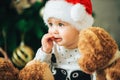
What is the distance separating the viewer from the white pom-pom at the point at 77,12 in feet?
2.77

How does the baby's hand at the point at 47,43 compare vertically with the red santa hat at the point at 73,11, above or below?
below

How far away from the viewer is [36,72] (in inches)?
33.5

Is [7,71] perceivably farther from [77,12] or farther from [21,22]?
[21,22]

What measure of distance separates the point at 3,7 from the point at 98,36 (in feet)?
2.22

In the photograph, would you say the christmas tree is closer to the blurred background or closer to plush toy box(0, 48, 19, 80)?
the blurred background

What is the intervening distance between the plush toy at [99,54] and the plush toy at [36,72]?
0.09 metres

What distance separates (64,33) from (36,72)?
4.8 inches

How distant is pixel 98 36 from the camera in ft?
2.70

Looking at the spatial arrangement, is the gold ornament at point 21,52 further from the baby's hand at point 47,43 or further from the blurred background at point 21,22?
the baby's hand at point 47,43

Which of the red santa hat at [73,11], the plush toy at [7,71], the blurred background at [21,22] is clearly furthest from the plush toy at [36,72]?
the blurred background at [21,22]

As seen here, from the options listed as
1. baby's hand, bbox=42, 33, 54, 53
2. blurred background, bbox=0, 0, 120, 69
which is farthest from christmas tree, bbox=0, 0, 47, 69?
baby's hand, bbox=42, 33, 54, 53

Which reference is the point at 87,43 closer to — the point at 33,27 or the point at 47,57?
the point at 47,57

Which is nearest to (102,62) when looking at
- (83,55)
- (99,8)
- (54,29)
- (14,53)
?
(83,55)

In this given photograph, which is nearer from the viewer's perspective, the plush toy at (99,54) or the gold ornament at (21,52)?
the plush toy at (99,54)
